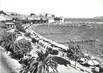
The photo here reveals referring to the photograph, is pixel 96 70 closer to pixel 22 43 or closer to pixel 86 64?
pixel 86 64

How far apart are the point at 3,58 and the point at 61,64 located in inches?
696

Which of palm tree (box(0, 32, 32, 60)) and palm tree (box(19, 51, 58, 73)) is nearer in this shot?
palm tree (box(19, 51, 58, 73))

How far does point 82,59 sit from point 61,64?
580 cm

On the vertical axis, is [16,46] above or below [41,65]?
below

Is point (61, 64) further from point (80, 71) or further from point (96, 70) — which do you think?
point (96, 70)

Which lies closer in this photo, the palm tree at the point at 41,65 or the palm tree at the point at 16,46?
the palm tree at the point at 41,65

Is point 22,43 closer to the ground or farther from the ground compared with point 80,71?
farther from the ground

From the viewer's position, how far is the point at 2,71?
3953cm

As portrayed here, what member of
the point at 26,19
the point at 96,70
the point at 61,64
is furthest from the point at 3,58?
the point at 26,19

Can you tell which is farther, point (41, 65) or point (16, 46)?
point (16, 46)

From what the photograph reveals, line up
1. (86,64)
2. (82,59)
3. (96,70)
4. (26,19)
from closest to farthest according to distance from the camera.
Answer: (96,70)
(86,64)
(82,59)
(26,19)

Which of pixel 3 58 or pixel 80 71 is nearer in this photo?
pixel 80 71

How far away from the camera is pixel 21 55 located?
47.4 m

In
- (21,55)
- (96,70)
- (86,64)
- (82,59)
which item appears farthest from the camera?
(21,55)
